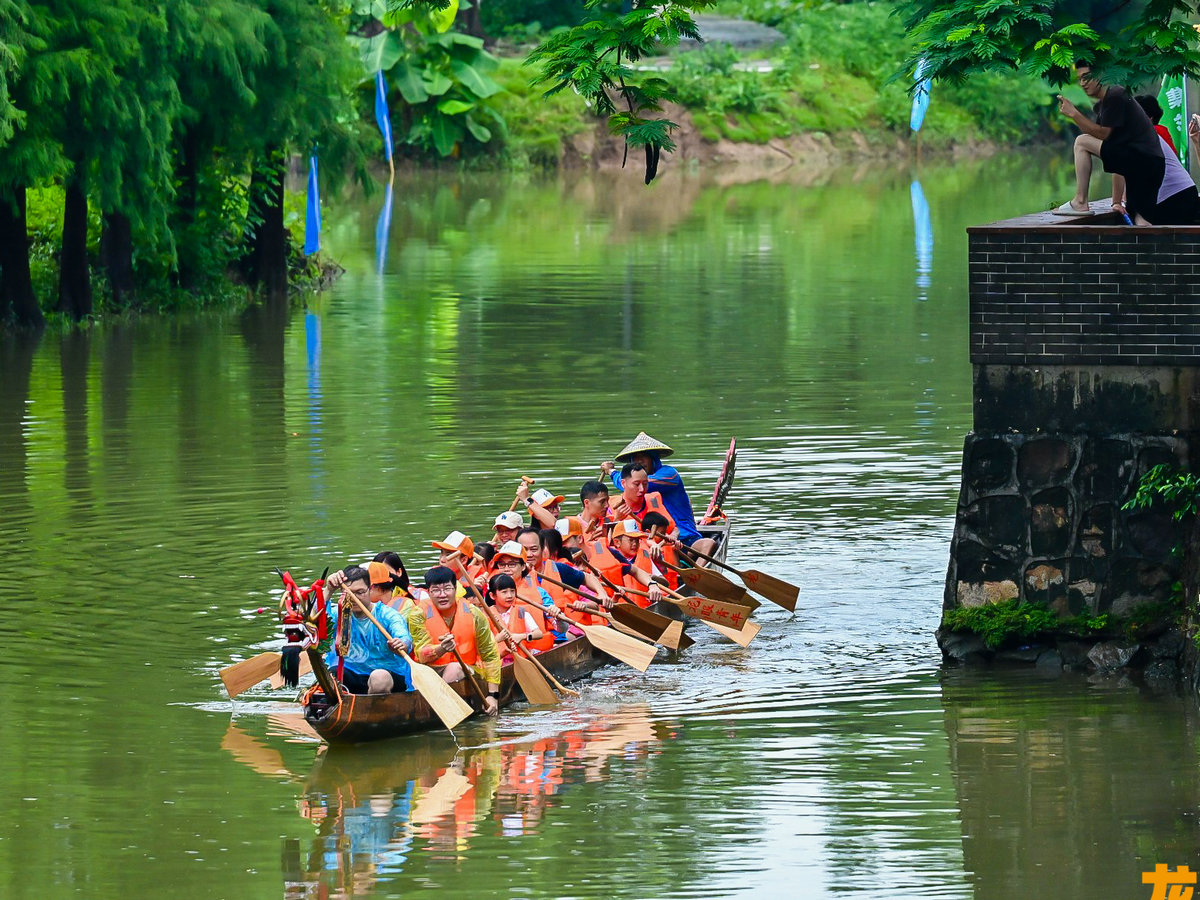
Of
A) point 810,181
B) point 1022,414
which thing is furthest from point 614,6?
point 810,181

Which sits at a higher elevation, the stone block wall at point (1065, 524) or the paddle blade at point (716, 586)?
the stone block wall at point (1065, 524)

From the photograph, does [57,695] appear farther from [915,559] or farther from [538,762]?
[915,559]

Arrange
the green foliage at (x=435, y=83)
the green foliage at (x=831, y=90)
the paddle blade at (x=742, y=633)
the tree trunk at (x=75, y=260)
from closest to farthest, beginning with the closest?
the paddle blade at (x=742, y=633), the tree trunk at (x=75, y=260), the green foliage at (x=435, y=83), the green foliage at (x=831, y=90)

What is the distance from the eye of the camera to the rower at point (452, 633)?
13.2 m

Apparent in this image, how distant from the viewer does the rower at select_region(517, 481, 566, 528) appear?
16438 millimetres

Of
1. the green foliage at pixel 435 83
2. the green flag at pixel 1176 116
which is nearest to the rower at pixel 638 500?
the green flag at pixel 1176 116

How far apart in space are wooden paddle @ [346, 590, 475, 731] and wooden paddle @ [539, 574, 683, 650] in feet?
8.11

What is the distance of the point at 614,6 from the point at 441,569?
376cm

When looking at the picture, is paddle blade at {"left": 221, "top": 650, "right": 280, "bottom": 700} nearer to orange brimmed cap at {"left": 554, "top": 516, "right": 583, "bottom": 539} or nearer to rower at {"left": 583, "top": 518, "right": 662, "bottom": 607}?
orange brimmed cap at {"left": 554, "top": 516, "right": 583, "bottom": 539}

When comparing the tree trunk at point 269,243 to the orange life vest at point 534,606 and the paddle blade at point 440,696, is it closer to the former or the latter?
the orange life vest at point 534,606

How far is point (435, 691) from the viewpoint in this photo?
12.6m

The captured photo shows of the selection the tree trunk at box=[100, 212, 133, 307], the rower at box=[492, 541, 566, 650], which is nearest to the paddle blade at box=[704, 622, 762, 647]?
the rower at box=[492, 541, 566, 650]

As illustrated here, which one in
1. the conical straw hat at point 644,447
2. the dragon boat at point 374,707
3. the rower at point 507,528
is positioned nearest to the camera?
the dragon boat at point 374,707

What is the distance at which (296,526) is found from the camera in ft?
61.5
